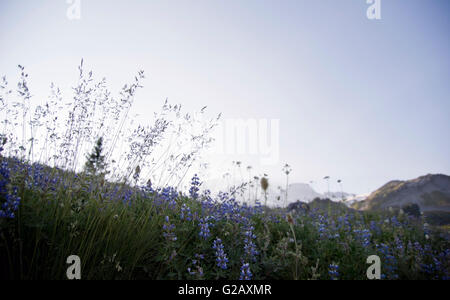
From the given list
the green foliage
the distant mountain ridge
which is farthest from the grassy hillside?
the distant mountain ridge

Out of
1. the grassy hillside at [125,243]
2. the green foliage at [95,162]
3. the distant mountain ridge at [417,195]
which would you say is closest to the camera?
the grassy hillside at [125,243]

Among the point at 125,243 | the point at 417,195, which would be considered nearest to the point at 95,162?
the point at 125,243

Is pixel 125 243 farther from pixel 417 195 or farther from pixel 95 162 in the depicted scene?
pixel 417 195

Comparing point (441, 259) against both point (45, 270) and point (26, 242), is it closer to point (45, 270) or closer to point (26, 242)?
point (45, 270)

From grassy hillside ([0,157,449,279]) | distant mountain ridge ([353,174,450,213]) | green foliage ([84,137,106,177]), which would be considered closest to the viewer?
grassy hillside ([0,157,449,279])

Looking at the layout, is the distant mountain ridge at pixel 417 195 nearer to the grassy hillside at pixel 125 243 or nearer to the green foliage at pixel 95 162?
the grassy hillside at pixel 125 243

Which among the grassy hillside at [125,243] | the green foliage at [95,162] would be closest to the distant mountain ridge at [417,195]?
the grassy hillside at [125,243]

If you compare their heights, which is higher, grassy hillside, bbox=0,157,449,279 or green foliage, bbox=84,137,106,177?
green foliage, bbox=84,137,106,177

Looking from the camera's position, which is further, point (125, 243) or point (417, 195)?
point (417, 195)

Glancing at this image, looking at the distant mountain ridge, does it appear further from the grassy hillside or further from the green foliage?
the green foliage

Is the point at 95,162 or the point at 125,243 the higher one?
the point at 95,162
